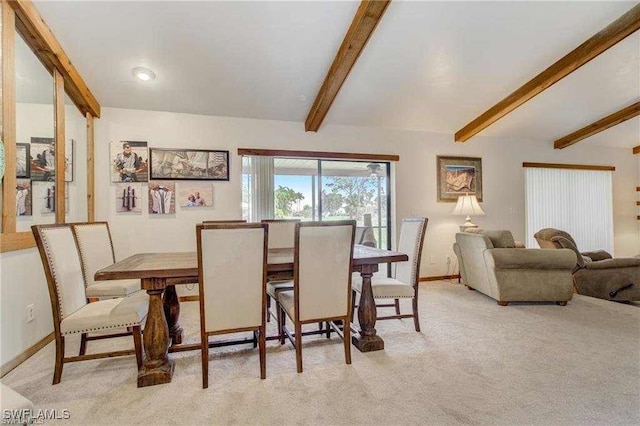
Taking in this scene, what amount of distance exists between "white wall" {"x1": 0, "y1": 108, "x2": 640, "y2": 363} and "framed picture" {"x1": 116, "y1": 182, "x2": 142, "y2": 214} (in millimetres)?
67

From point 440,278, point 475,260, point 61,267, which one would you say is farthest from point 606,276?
point 61,267

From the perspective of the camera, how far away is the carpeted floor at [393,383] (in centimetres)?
166

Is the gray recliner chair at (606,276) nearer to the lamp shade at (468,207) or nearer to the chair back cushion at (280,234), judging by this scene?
the lamp shade at (468,207)

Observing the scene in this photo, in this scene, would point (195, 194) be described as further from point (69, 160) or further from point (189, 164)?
point (69, 160)

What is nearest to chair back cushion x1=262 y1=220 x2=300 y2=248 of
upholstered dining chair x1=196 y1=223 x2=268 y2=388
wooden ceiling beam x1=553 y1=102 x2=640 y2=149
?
upholstered dining chair x1=196 y1=223 x2=268 y2=388

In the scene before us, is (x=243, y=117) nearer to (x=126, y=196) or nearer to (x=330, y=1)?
(x=126, y=196)

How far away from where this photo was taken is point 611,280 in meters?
3.79

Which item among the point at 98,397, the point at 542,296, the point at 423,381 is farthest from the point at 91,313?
the point at 542,296

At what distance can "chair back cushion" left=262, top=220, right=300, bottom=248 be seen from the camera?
319 centimetres

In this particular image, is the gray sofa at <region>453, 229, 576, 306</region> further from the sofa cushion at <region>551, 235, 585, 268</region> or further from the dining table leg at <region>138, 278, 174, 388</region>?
the dining table leg at <region>138, 278, 174, 388</region>

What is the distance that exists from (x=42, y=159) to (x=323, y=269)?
259cm

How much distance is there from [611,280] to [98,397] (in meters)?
5.21

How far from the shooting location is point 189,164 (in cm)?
406

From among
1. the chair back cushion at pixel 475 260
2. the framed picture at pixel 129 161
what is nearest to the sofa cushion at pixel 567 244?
the chair back cushion at pixel 475 260
